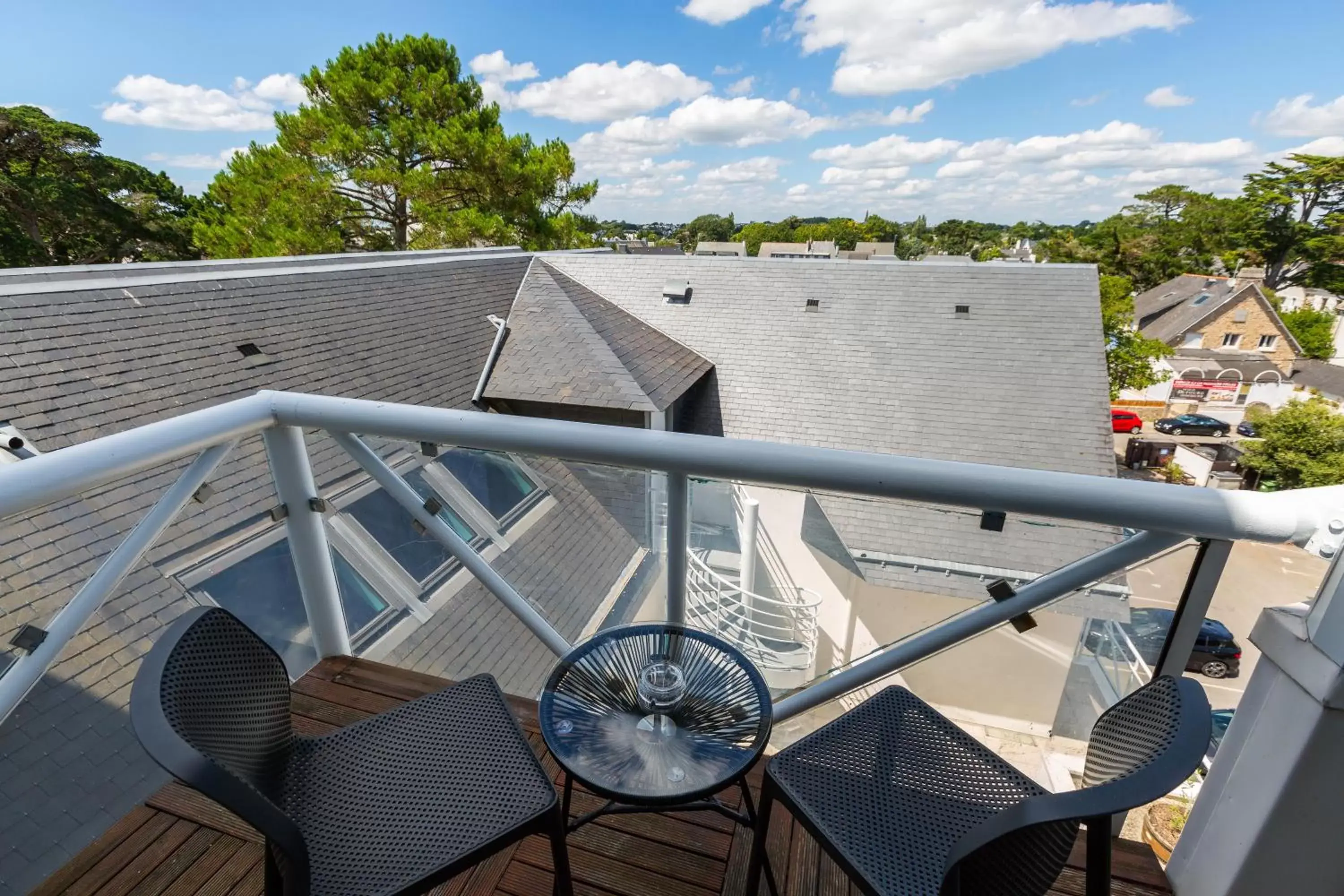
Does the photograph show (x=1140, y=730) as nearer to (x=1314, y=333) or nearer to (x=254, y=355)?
(x=254, y=355)

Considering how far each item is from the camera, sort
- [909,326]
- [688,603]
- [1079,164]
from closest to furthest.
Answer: [688,603] < [909,326] < [1079,164]

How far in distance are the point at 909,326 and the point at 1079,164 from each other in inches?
1111

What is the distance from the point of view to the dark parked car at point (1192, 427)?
22.8 metres

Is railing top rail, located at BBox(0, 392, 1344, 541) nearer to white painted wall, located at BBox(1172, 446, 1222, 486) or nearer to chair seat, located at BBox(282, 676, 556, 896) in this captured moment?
chair seat, located at BBox(282, 676, 556, 896)

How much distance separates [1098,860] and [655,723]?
31.0 inches

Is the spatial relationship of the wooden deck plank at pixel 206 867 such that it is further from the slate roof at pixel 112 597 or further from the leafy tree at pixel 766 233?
the leafy tree at pixel 766 233

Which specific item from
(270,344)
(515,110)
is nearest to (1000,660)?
(270,344)

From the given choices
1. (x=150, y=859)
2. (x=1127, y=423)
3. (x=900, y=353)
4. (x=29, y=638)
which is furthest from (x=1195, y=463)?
(x=29, y=638)

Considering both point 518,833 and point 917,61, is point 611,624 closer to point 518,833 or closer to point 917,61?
point 518,833

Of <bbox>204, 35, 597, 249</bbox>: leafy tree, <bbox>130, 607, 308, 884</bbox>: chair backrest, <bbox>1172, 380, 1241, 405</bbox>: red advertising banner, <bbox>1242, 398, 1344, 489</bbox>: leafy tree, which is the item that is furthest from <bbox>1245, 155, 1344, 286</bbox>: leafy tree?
<bbox>130, 607, 308, 884</bbox>: chair backrest

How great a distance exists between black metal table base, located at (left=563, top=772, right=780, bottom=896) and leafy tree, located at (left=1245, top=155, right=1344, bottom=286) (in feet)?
150

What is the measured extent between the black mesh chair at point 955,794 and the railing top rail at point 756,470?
372mm

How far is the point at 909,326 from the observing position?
950 centimetres

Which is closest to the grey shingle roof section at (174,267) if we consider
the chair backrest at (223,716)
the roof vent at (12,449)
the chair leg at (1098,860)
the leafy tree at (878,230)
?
the roof vent at (12,449)
